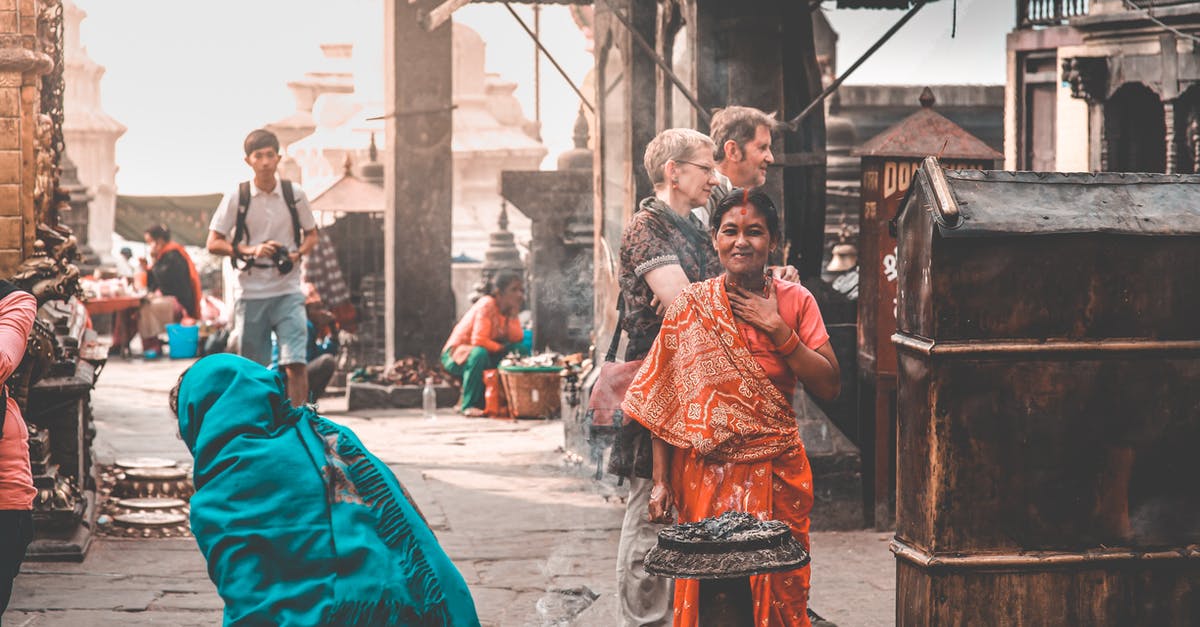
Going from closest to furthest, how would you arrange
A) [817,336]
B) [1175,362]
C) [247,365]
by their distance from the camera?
[247,365]
[1175,362]
[817,336]

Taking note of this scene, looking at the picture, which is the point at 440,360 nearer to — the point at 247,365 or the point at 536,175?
the point at 536,175

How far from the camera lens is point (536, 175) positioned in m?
16.3

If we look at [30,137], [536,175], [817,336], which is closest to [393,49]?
[536,175]

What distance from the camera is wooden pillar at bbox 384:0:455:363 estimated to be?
49.8ft

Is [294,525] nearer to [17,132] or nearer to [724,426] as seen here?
[724,426]

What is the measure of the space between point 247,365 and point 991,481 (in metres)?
2.04

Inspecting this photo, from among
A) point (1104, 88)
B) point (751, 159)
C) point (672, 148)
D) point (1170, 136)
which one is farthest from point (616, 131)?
point (1104, 88)

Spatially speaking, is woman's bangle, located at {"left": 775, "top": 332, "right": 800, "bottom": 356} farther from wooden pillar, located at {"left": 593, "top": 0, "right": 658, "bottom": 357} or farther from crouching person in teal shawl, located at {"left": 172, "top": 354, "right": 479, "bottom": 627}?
wooden pillar, located at {"left": 593, "top": 0, "right": 658, "bottom": 357}

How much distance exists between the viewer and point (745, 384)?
504 cm

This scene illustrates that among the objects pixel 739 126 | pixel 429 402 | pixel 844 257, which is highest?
pixel 739 126

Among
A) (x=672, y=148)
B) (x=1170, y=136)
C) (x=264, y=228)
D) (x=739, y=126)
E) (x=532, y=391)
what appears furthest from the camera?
(x=1170, y=136)

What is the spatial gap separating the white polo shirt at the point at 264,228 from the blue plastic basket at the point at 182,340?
37.4ft

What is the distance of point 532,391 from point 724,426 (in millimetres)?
8631

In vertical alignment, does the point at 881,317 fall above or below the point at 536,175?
below
